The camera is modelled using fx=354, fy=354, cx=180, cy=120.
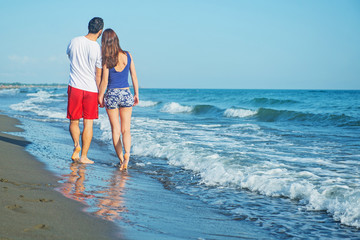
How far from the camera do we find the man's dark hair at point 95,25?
452cm

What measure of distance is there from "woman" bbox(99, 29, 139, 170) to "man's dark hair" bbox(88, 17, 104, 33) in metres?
0.11

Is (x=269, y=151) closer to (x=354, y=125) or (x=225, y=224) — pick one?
(x=225, y=224)

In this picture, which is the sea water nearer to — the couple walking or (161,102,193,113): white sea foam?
the couple walking

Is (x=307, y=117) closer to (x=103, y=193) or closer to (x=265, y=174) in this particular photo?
(x=265, y=174)

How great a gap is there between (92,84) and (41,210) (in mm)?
2531

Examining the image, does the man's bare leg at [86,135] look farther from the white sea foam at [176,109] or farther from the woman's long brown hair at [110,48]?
the white sea foam at [176,109]

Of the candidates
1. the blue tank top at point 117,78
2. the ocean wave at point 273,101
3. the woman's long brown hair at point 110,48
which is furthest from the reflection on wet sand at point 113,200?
the ocean wave at point 273,101

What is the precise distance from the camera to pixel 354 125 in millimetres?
12703

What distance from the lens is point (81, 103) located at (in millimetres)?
4660

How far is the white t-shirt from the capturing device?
14.9 feet

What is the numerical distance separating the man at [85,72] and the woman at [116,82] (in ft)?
0.34

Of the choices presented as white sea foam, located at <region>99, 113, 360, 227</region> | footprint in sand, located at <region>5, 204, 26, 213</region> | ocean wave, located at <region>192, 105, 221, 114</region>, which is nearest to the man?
white sea foam, located at <region>99, 113, 360, 227</region>

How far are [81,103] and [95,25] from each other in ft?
3.35

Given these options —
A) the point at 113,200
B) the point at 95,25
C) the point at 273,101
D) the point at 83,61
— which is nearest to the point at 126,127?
the point at 83,61
